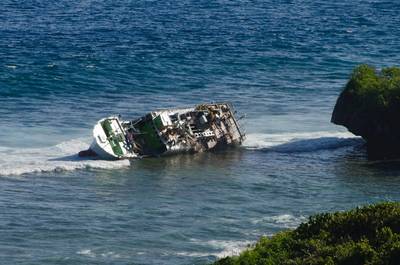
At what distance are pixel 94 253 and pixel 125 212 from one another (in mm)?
7214

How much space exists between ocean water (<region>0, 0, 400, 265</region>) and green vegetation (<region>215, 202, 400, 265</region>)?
10.3 meters

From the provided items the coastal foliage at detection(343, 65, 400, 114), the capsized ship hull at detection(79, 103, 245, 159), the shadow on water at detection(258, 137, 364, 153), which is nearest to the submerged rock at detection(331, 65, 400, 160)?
the coastal foliage at detection(343, 65, 400, 114)

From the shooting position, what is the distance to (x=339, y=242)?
110 feet

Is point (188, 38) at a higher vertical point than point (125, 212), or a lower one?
higher

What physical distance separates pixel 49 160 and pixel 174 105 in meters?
16.9

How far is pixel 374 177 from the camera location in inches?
2360

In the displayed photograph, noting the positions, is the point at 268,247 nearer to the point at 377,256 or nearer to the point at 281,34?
the point at 377,256

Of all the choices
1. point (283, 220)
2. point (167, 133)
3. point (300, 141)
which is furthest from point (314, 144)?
point (283, 220)

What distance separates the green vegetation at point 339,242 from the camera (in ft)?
105

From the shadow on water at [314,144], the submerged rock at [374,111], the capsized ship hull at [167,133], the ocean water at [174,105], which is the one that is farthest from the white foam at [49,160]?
the submerged rock at [374,111]

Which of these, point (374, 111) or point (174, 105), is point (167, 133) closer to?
point (374, 111)

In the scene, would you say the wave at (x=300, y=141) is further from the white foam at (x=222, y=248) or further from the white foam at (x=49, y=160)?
the white foam at (x=222, y=248)

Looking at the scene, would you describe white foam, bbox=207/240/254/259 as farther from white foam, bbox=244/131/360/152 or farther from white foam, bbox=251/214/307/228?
white foam, bbox=244/131/360/152

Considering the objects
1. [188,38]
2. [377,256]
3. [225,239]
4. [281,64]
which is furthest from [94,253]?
[188,38]
